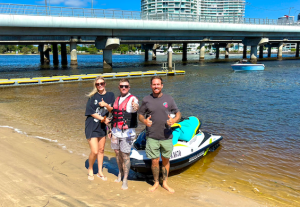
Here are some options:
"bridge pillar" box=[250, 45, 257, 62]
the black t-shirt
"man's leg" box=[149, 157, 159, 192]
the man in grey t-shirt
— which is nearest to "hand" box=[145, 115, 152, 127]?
the man in grey t-shirt

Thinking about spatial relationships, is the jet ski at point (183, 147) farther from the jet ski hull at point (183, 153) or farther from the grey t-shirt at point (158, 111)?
the grey t-shirt at point (158, 111)

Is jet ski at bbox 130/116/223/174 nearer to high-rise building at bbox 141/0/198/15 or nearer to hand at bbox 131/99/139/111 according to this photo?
hand at bbox 131/99/139/111

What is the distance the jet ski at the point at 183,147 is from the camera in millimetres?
5699

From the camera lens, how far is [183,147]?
6.27m

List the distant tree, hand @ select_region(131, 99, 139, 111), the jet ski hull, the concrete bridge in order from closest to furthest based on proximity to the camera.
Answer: hand @ select_region(131, 99, 139, 111), the jet ski hull, the concrete bridge, the distant tree

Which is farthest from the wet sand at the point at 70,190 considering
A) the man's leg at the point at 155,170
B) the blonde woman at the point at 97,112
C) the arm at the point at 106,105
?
the arm at the point at 106,105

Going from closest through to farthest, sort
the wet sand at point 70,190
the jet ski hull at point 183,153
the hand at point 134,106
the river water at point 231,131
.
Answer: the wet sand at point 70,190, the hand at point 134,106, the jet ski hull at point 183,153, the river water at point 231,131

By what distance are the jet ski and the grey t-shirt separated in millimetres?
1162

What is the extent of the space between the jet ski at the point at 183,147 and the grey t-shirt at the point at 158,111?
3.81 feet

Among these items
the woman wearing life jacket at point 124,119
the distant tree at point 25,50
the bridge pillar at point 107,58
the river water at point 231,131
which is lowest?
the river water at point 231,131

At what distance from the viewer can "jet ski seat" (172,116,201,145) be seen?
20.6ft

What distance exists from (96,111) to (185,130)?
8.19 feet

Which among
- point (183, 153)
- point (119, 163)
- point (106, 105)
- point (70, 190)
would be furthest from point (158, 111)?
point (70, 190)

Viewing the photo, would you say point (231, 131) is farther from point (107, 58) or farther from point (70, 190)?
point (107, 58)
